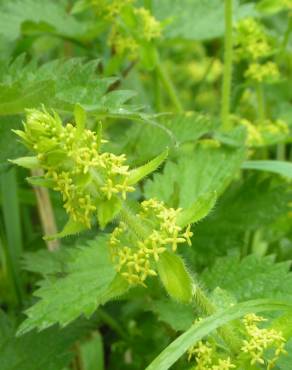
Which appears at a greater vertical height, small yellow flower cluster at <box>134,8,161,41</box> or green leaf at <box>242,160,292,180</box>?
small yellow flower cluster at <box>134,8,161,41</box>

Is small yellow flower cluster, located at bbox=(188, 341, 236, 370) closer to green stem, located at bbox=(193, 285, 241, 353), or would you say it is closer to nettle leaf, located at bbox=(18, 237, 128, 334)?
green stem, located at bbox=(193, 285, 241, 353)

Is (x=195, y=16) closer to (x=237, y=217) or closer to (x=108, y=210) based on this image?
(x=237, y=217)

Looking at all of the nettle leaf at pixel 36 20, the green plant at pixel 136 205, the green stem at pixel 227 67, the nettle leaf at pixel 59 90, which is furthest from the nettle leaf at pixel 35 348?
the nettle leaf at pixel 36 20

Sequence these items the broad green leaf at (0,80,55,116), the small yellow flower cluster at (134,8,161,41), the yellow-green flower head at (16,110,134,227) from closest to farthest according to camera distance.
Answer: the yellow-green flower head at (16,110,134,227), the broad green leaf at (0,80,55,116), the small yellow flower cluster at (134,8,161,41)

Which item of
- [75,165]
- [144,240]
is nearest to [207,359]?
[144,240]

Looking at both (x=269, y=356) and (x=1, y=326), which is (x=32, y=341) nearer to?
(x=1, y=326)

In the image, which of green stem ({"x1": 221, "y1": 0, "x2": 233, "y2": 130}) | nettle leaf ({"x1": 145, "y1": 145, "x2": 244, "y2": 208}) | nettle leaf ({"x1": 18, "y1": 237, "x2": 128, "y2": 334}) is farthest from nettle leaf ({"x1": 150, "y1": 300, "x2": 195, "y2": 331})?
green stem ({"x1": 221, "y1": 0, "x2": 233, "y2": 130})
